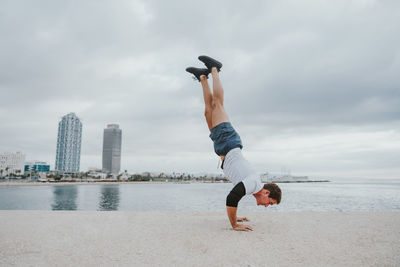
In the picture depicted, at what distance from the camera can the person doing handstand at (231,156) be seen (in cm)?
457

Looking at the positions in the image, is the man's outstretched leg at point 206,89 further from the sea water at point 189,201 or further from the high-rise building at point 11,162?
the high-rise building at point 11,162

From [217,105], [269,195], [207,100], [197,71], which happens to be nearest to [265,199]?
[269,195]

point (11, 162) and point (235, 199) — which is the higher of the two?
point (11, 162)

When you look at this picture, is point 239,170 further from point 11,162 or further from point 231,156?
point 11,162

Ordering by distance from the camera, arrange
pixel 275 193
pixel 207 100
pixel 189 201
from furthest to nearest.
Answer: pixel 189 201
pixel 207 100
pixel 275 193

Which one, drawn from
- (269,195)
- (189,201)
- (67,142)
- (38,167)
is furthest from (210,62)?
(67,142)

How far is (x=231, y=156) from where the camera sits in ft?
16.0

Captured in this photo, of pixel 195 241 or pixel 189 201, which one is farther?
pixel 189 201

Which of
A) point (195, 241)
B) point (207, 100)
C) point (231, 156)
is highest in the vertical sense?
point (207, 100)

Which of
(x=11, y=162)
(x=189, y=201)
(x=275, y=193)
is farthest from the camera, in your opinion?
(x=11, y=162)

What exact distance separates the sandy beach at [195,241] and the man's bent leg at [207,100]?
2.20 meters

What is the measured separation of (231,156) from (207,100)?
1.26 metres

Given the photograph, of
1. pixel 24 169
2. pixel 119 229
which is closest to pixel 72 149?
pixel 24 169

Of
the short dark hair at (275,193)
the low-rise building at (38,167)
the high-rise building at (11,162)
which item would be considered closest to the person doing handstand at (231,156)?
the short dark hair at (275,193)
